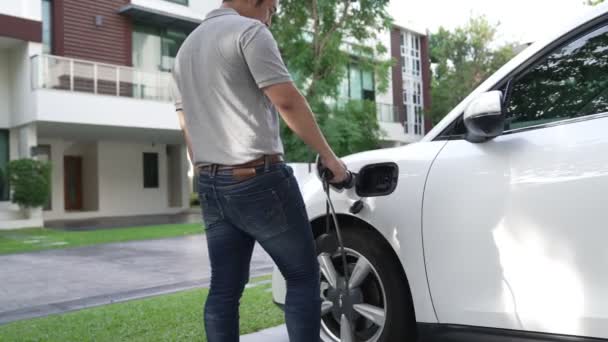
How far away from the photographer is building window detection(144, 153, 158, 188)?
79.9 ft

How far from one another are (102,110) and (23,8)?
368cm

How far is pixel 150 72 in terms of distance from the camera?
18969 mm

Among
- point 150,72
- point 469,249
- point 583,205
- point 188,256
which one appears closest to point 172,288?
point 188,256

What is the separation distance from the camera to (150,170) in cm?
2450

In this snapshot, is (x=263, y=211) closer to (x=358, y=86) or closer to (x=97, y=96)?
(x=97, y=96)

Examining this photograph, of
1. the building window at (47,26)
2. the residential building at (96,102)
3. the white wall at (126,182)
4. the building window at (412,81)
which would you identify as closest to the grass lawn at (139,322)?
the residential building at (96,102)

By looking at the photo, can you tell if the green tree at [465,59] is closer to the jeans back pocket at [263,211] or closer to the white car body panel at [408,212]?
the white car body panel at [408,212]

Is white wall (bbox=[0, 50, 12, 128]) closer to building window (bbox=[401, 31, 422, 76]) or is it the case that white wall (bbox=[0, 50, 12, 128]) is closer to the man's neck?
the man's neck

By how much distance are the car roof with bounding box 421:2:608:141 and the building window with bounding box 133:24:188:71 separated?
19661 millimetres

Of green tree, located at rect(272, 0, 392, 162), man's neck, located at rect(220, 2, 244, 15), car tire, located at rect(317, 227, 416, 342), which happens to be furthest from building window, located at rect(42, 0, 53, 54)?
man's neck, located at rect(220, 2, 244, 15)

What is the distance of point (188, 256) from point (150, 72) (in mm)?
11208

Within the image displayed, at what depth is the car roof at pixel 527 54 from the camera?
239 cm

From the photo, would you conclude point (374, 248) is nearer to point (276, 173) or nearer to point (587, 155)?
point (276, 173)

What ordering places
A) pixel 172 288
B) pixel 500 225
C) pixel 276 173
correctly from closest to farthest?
pixel 276 173
pixel 500 225
pixel 172 288
